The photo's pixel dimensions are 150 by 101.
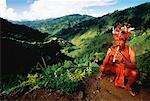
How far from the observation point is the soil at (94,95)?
8648mm

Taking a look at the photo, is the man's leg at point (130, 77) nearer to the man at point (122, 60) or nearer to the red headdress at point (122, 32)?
the man at point (122, 60)

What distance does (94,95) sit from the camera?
347 inches

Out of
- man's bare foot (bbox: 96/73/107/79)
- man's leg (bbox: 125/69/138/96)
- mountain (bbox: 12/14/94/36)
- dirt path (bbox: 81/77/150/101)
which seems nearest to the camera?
man's leg (bbox: 125/69/138/96)

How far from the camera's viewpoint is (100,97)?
8.68m

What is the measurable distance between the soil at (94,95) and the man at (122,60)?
7.6 inches

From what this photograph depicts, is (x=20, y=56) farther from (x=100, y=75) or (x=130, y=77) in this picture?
(x=130, y=77)

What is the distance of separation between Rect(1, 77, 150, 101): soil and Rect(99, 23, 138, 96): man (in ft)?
0.63

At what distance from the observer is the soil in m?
8.65

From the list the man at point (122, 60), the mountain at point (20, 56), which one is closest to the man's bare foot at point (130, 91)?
the man at point (122, 60)

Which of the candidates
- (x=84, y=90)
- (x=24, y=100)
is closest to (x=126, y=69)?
(x=84, y=90)

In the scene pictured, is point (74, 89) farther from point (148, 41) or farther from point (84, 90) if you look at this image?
point (148, 41)

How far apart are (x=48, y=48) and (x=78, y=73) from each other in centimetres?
640

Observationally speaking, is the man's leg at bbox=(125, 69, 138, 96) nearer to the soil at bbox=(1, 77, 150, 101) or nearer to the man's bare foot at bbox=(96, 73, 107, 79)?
the soil at bbox=(1, 77, 150, 101)

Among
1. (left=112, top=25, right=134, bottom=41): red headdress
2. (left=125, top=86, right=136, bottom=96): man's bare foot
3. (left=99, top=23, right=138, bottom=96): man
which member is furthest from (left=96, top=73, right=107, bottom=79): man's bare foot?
(left=112, top=25, right=134, bottom=41): red headdress
